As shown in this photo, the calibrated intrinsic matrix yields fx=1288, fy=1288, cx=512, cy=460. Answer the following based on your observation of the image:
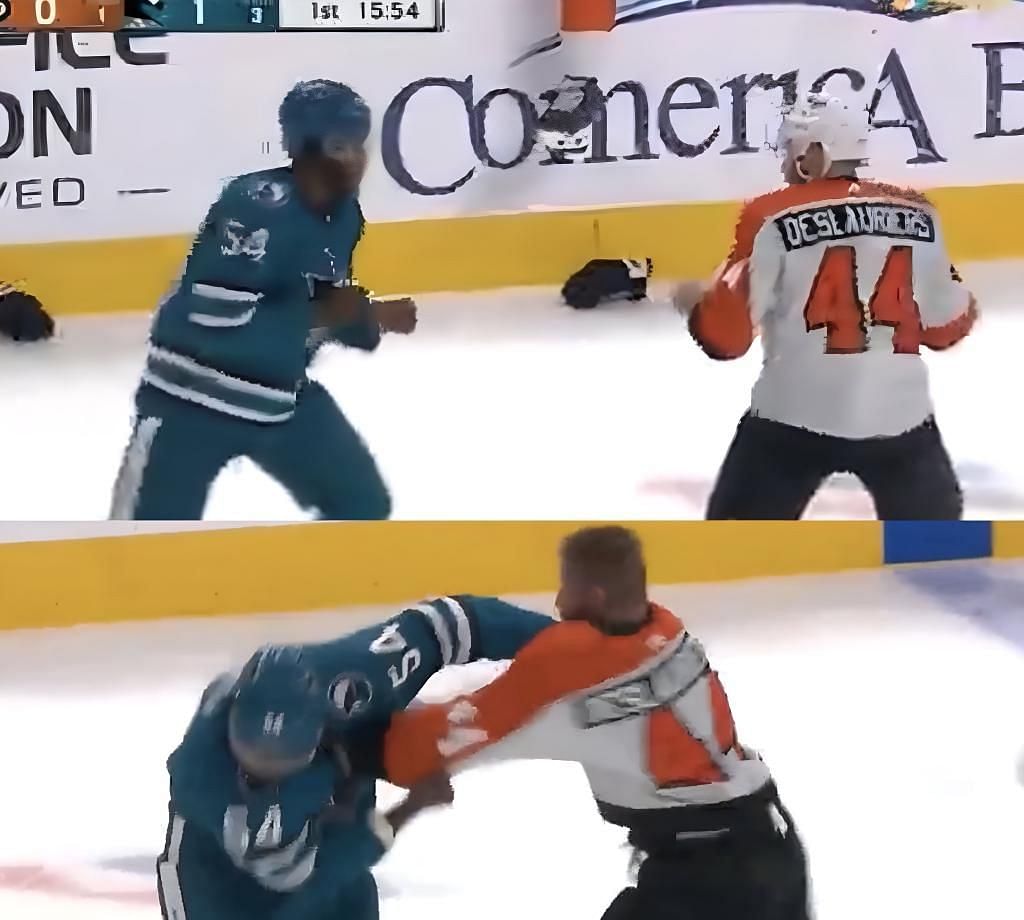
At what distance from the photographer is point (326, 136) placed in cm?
89

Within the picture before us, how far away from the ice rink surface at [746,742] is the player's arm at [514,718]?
0.02 m

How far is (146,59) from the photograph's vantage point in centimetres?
88

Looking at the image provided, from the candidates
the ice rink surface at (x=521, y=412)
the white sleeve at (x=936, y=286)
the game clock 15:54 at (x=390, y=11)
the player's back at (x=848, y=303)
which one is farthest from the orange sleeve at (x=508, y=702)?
the game clock 15:54 at (x=390, y=11)

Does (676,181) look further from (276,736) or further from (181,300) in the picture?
(276,736)

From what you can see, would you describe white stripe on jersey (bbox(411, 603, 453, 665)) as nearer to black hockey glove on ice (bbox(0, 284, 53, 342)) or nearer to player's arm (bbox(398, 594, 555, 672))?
player's arm (bbox(398, 594, 555, 672))

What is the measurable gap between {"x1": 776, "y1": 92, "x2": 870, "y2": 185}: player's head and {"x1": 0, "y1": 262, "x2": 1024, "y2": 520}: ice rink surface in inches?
4.9

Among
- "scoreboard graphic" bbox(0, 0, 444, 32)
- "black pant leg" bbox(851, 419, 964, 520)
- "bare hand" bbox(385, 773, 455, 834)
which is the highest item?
"scoreboard graphic" bbox(0, 0, 444, 32)

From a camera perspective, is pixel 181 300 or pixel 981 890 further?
pixel 981 890

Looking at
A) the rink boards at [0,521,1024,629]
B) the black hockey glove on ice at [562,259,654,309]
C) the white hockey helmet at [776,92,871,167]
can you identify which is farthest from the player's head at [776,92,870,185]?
the rink boards at [0,521,1024,629]

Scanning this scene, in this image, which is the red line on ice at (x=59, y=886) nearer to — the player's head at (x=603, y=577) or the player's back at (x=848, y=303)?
the player's head at (x=603, y=577)

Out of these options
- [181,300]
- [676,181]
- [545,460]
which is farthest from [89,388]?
[676,181]

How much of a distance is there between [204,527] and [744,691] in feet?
1.40

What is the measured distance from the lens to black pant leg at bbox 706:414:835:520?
911 mm

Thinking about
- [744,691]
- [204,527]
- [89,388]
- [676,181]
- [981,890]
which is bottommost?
[981,890]
